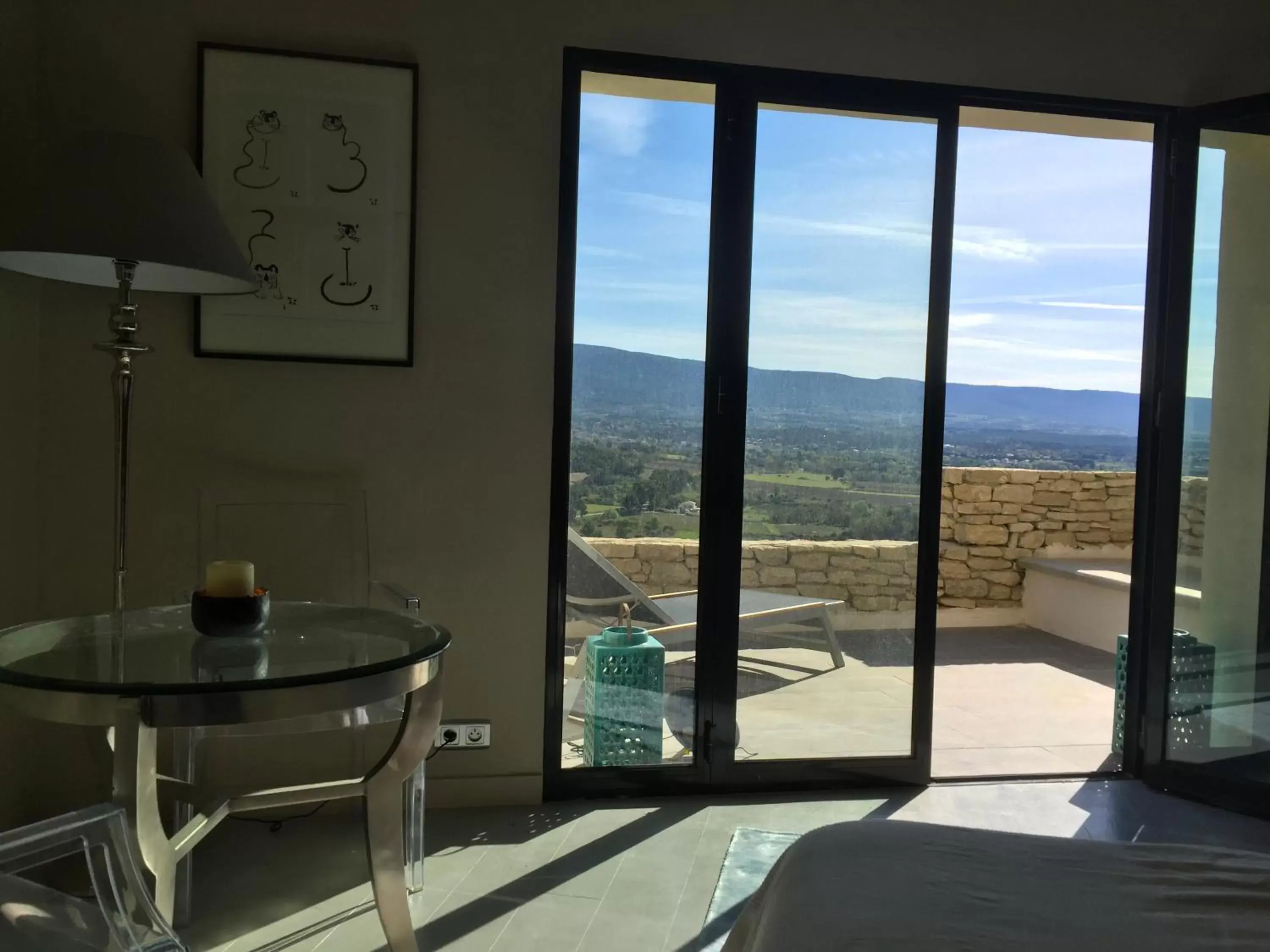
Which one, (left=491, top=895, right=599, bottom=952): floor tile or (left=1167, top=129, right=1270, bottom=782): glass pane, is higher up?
(left=1167, top=129, right=1270, bottom=782): glass pane

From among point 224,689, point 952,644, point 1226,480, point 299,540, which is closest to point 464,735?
point 299,540

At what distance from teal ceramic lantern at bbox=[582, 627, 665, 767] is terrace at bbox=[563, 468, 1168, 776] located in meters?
0.03

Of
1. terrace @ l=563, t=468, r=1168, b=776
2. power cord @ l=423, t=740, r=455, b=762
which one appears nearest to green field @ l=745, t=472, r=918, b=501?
terrace @ l=563, t=468, r=1168, b=776

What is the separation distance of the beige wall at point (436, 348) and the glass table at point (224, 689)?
0.62 metres

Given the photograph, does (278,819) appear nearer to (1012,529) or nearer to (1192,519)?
(1192,519)

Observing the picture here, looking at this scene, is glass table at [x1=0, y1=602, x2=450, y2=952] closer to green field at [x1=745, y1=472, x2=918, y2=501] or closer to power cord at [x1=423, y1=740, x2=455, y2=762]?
power cord at [x1=423, y1=740, x2=455, y2=762]

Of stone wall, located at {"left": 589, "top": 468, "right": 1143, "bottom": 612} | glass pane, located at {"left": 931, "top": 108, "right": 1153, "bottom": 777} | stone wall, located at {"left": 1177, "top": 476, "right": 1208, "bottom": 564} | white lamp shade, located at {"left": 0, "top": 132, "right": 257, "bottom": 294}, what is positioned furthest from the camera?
stone wall, located at {"left": 589, "top": 468, "right": 1143, "bottom": 612}

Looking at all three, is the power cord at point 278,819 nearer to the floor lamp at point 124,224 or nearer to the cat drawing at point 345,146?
the floor lamp at point 124,224

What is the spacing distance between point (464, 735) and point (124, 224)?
1.63 meters

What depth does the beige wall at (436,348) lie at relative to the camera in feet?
8.39

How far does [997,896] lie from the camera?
1.16m

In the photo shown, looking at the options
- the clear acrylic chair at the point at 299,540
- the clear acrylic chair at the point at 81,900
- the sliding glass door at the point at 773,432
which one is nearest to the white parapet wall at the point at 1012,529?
the sliding glass door at the point at 773,432

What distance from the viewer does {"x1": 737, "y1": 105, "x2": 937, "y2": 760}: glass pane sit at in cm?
300

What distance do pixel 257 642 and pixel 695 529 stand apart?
146cm
